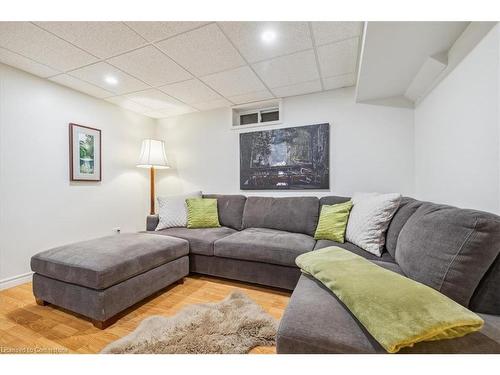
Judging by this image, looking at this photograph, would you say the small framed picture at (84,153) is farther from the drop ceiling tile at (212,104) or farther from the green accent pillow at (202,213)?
the drop ceiling tile at (212,104)

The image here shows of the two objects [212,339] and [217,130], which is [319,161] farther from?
[212,339]

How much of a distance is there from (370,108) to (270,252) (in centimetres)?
202

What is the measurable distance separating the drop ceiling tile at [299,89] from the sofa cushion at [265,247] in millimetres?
1701

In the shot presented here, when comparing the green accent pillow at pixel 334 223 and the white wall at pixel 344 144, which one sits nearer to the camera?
the green accent pillow at pixel 334 223

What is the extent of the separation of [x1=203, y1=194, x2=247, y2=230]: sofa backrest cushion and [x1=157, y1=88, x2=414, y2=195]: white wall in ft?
1.08

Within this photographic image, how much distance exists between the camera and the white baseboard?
2.10m

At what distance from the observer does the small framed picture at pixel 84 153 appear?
2.65 meters

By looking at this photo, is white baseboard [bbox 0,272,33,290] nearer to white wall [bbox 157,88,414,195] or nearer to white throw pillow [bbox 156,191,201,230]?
white throw pillow [bbox 156,191,201,230]

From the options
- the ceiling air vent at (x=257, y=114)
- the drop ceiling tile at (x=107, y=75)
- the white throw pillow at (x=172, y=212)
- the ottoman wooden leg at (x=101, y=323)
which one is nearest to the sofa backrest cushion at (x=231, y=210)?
the white throw pillow at (x=172, y=212)

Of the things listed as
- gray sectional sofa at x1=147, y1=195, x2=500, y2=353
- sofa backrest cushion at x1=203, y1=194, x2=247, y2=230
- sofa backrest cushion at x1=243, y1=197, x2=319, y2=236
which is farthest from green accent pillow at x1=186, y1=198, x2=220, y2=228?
gray sectional sofa at x1=147, y1=195, x2=500, y2=353

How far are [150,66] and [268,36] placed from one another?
1.18 m

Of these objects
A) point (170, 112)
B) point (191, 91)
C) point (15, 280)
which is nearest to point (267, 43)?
point (191, 91)

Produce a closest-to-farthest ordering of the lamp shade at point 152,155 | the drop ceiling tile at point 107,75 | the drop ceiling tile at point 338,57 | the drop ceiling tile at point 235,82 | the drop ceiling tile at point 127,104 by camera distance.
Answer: the drop ceiling tile at point 338,57
the drop ceiling tile at point 107,75
the drop ceiling tile at point 235,82
the drop ceiling tile at point 127,104
the lamp shade at point 152,155

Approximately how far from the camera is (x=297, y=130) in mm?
2881
